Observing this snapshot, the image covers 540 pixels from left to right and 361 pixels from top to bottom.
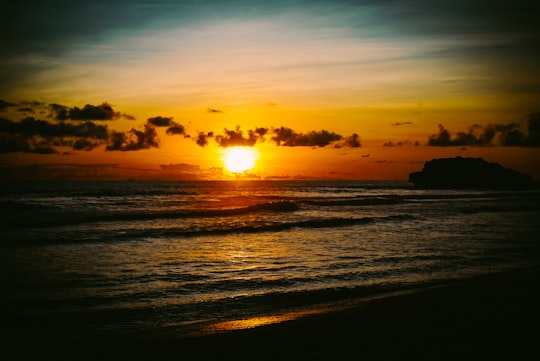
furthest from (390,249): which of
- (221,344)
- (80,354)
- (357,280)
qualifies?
(80,354)

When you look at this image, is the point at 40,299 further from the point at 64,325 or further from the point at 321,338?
the point at 321,338

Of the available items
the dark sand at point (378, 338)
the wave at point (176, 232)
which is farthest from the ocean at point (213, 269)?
the dark sand at point (378, 338)

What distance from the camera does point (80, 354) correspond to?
8.31 m

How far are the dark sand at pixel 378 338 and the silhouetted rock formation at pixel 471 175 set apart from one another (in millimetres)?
147931

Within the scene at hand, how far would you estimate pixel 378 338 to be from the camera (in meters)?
8.26

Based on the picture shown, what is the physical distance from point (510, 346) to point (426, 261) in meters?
11.7

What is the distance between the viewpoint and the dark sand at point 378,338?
7316mm

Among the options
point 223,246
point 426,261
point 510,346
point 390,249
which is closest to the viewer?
point 510,346

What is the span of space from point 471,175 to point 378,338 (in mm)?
154690

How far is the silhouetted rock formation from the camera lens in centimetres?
14775

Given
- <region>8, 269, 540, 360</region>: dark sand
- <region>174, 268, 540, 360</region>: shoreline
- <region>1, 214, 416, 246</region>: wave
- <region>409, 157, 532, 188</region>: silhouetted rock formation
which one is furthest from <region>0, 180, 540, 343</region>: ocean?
<region>409, 157, 532, 188</region>: silhouetted rock formation

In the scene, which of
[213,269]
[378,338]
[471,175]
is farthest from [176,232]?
[471,175]

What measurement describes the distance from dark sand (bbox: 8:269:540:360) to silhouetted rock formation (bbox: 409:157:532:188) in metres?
148

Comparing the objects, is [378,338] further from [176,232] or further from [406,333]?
[176,232]
